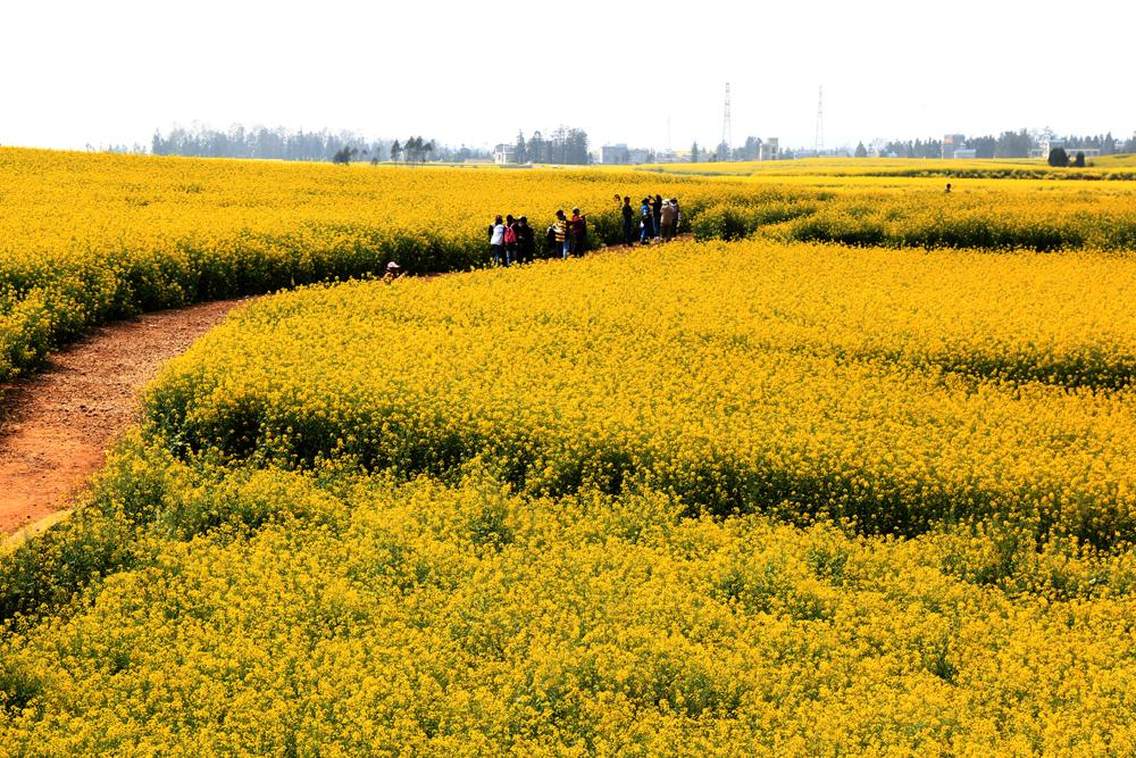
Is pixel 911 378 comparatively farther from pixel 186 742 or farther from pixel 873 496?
pixel 186 742

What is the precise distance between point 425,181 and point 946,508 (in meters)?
39.4

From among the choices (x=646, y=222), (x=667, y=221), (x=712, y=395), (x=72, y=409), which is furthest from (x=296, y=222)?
(x=712, y=395)

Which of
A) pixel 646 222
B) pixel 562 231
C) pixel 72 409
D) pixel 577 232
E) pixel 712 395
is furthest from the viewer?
pixel 646 222

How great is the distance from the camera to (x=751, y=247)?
3119 cm

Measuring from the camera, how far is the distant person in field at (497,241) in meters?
27.6

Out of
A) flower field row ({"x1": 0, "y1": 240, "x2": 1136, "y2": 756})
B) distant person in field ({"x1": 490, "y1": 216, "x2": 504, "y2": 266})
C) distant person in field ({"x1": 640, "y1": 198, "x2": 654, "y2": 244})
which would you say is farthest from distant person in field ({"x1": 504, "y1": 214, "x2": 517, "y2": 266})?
flower field row ({"x1": 0, "y1": 240, "x2": 1136, "y2": 756})

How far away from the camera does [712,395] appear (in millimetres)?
15562

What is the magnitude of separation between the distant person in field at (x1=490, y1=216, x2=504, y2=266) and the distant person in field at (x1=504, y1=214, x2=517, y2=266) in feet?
0.37

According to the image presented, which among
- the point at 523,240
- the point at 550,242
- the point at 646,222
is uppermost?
the point at 646,222

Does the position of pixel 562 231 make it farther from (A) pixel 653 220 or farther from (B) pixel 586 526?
(B) pixel 586 526

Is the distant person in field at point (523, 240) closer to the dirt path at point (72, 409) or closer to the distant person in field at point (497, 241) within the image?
the distant person in field at point (497, 241)

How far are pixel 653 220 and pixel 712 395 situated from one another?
20227 millimetres

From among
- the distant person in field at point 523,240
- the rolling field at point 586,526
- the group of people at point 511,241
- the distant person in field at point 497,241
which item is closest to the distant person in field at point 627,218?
the group of people at point 511,241

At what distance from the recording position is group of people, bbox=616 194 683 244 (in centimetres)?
3434
